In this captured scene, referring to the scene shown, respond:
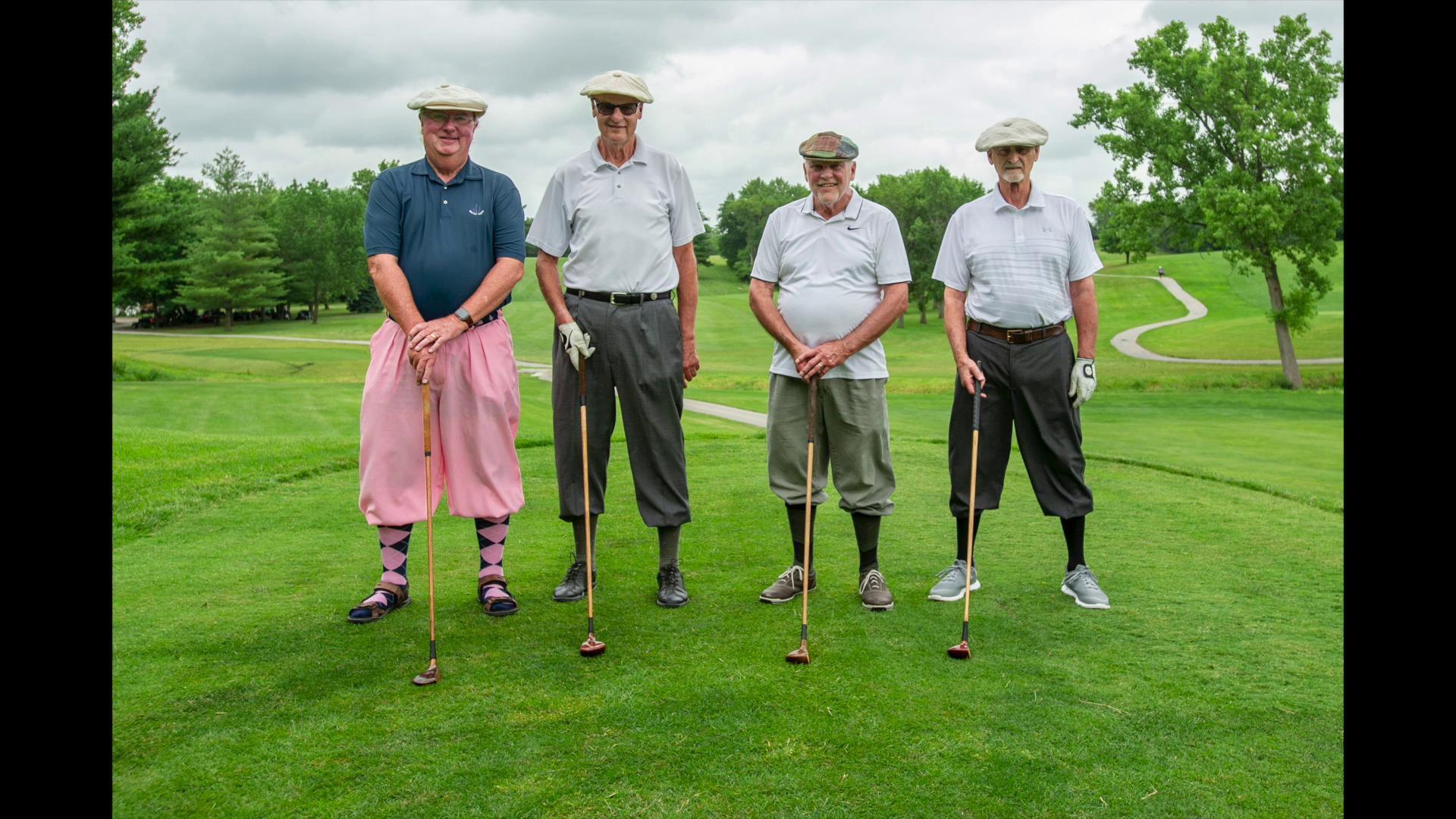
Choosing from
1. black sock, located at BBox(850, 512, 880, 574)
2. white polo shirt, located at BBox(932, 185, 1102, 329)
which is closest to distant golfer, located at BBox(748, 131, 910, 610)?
black sock, located at BBox(850, 512, 880, 574)

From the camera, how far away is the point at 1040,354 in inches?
195

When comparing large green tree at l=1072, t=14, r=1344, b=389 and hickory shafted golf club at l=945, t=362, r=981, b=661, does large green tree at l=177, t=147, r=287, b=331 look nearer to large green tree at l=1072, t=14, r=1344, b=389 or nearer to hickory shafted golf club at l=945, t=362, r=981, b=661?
large green tree at l=1072, t=14, r=1344, b=389

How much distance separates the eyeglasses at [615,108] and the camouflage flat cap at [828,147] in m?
0.78

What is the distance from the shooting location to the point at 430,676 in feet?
11.9

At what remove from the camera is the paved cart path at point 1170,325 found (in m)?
35.3

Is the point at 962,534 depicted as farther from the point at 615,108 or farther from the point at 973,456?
the point at 615,108

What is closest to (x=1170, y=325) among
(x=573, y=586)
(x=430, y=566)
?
(x=573, y=586)

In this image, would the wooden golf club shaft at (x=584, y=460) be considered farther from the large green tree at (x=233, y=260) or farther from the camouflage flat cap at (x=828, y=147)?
the large green tree at (x=233, y=260)

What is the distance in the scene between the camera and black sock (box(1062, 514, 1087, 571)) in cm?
499

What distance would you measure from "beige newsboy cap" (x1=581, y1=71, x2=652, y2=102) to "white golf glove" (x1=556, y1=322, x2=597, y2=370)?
1005mm

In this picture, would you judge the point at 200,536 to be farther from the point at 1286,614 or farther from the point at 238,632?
the point at 1286,614

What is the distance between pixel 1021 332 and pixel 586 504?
7.05ft
